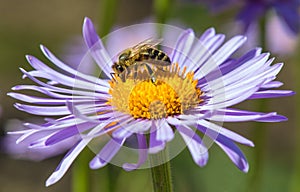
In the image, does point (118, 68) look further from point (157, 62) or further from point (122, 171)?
point (122, 171)

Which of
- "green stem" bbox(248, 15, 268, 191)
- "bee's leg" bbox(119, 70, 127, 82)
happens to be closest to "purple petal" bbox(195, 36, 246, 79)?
"bee's leg" bbox(119, 70, 127, 82)

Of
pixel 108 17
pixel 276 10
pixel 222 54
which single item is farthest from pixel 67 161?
pixel 276 10

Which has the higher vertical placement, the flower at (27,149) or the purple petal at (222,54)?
the purple petal at (222,54)

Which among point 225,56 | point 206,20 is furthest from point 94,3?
point 225,56

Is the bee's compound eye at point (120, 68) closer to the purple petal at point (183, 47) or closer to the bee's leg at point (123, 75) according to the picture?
the bee's leg at point (123, 75)

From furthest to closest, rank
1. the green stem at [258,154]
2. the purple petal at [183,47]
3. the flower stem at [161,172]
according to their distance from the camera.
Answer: the green stem at [258,154] < the purple petal at [183,47] < the flower stem at [161,172]

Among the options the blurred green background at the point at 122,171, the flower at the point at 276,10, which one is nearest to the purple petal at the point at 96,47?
the blurred green background at the point at 122,171

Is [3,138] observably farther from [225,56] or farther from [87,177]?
[225,56]
